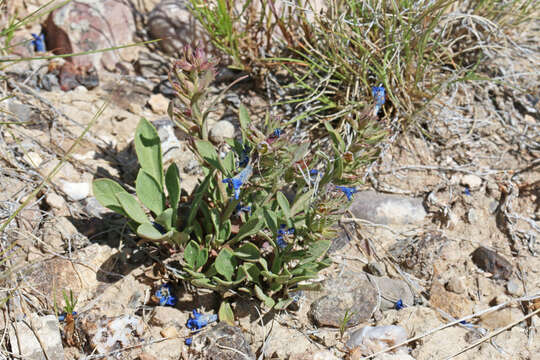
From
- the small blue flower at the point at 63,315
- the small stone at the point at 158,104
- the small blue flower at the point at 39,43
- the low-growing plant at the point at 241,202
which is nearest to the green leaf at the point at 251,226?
the low-growing plant at the point at 241,202

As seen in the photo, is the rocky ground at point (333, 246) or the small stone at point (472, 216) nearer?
the rocky ground at point (333, 246)

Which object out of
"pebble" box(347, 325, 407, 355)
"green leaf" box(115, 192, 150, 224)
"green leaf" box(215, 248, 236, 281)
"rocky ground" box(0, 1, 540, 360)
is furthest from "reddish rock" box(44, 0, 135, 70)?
"pebble" box(347, 325, 407, 355)

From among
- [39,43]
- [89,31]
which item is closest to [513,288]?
[89,31]

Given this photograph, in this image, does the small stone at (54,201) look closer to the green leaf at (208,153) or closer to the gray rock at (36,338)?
the gray rock at (36,338)

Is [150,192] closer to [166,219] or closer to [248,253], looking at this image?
[166,219]

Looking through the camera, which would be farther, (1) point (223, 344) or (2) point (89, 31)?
(2) point (89, 31)

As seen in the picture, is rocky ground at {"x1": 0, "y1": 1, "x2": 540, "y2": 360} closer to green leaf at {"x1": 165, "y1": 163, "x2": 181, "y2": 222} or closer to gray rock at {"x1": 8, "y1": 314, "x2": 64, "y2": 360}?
gray rock at {"x1": 8, "y1": 314, "x2": 64, "y2": 360}

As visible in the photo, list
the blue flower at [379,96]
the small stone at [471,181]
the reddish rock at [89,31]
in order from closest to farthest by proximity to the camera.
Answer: the blue flower at [379,96], the small stone at [471,181], the reddish rock at [89,31]
